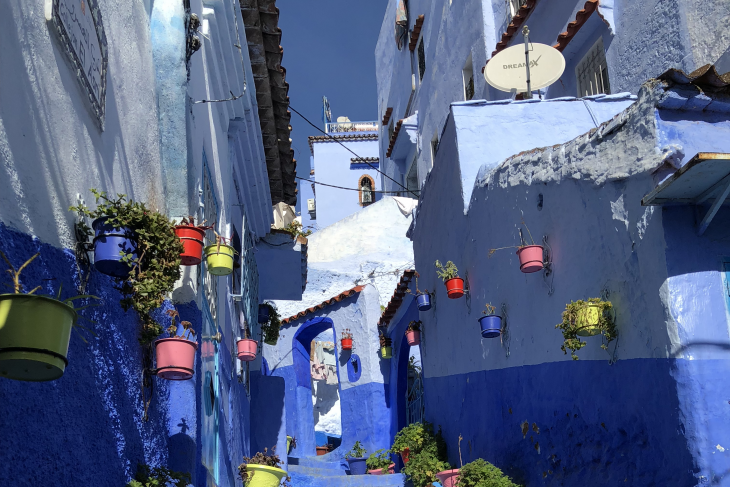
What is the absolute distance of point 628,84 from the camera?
1137 cm

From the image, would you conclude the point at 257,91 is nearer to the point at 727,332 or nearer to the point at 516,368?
the point at 516,368

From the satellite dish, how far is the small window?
1.50 m

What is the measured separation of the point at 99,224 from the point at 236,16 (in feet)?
15.2

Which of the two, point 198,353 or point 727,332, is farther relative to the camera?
point 198,353

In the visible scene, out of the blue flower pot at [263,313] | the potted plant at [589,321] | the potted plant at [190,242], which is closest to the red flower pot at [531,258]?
the potted plant at [589,321]

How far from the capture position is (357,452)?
17656 millimetres

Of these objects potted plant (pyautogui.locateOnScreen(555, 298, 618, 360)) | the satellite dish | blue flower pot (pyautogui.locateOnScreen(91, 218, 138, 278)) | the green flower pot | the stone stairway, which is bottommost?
the stone stairway

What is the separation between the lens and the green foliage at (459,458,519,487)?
8180mm

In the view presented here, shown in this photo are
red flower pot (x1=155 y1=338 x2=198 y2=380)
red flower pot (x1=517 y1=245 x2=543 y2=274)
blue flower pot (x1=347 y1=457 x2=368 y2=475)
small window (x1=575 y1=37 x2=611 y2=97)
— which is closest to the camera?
red flower pot (x1=155 y1=338 x2=198 y2=380)

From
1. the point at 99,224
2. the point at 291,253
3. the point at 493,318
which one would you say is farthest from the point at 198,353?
the point at 291,253

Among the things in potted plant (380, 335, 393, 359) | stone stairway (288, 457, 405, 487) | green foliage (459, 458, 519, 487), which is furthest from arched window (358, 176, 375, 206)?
green foliage (459, 458, 519, 487)

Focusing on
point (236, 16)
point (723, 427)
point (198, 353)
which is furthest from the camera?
point (236, 16)

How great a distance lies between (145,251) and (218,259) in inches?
85.6

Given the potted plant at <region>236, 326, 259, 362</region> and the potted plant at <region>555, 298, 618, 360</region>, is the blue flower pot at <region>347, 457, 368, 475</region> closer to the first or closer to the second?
the potted plant at <region>236, 326, 259, 362</region>
